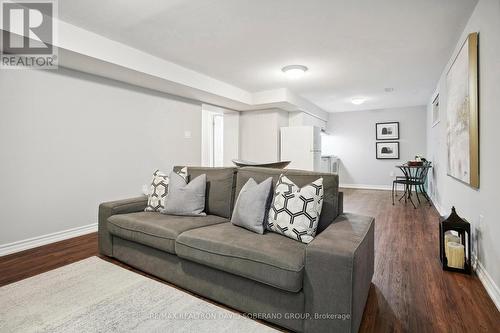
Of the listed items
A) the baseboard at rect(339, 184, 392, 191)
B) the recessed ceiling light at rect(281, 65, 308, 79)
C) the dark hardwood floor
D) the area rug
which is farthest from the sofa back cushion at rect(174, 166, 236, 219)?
the baseboard at rect(339, 184, 392, 191)

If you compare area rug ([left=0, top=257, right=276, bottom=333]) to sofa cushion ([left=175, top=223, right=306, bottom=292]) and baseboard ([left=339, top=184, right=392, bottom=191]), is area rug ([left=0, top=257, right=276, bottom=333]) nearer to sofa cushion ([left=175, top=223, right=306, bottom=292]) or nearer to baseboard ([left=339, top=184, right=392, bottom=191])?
sofa cushion ([left=175, top=223, right=306, bottom=292])

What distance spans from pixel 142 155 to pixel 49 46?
1.83 m

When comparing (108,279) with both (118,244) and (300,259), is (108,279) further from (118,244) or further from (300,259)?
(300,259)

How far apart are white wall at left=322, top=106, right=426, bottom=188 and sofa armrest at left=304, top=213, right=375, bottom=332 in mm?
6888

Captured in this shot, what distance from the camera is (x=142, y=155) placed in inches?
160

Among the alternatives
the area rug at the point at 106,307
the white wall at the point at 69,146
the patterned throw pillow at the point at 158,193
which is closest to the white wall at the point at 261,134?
the white wall at the point at 69,146

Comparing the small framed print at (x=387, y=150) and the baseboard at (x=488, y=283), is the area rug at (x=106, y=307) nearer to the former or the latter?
the baseboard at (x=488, y=283)

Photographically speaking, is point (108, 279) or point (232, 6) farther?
point (232, 6)

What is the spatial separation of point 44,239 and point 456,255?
428 cm

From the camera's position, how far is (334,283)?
132 cm

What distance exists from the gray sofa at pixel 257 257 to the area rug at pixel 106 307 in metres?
0.11

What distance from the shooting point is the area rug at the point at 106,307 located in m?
1.54

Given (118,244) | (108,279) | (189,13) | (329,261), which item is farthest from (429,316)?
(189,13)

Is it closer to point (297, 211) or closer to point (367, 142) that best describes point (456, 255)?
point (297, 211)
